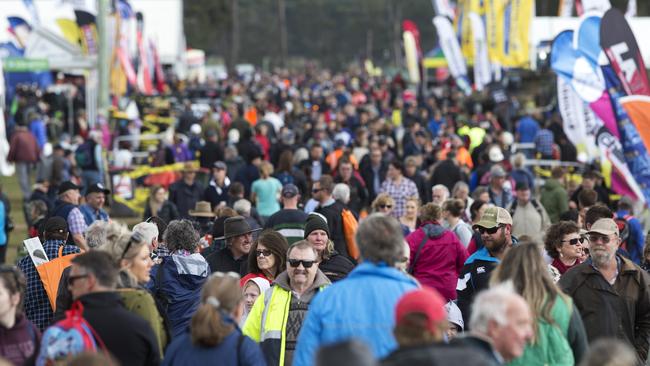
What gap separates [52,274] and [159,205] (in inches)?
296

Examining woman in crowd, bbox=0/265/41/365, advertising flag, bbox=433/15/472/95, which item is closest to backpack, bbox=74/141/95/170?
advertising flag, bbox=433/15/472/95

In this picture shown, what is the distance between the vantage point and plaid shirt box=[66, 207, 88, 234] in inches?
483

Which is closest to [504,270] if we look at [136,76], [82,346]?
[82,346]

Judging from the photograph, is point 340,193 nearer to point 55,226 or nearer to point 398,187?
point 398,187

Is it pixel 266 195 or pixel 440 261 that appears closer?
pixel 440 261

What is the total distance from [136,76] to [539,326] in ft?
95.0

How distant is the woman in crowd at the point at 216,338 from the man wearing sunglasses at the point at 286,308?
4.49ft

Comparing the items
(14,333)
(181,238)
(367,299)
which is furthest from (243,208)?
(367,299)

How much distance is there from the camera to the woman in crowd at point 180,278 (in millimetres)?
8547

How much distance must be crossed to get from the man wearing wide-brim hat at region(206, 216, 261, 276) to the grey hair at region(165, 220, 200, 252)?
94cm

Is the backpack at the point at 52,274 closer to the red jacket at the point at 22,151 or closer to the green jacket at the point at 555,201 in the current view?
the green jacket at the point at 555,201

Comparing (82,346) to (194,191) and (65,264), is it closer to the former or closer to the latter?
(65,264)

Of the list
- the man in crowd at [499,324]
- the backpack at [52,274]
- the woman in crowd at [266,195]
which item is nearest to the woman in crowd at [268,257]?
the backpack at [52,274]

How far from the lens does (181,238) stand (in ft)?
28.2
